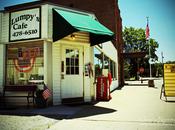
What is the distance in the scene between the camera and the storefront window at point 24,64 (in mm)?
10289

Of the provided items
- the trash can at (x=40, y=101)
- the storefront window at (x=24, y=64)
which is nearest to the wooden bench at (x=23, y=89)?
the trash can at (x=40, y=101)

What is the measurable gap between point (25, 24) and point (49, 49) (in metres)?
1.62

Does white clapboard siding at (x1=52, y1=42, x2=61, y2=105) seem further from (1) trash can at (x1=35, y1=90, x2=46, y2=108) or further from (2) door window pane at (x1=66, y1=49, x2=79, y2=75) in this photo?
(1) trash can at (x1=35, y1=90, x2=46, y2=108)

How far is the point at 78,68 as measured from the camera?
11258 millimetres

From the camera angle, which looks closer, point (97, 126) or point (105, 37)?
point (97, 126)

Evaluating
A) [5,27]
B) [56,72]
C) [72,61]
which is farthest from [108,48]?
[5,27]

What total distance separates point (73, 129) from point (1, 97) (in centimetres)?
557

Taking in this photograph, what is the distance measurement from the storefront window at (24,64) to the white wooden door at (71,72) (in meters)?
1.05

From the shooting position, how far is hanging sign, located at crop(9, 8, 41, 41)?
10165 mm

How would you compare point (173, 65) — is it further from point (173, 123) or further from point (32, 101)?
point (32, 101)

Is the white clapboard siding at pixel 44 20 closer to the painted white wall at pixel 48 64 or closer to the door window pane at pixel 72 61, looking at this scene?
the painted white wall at pixel 48 64

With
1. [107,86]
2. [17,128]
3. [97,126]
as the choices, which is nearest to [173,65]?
[107,86]

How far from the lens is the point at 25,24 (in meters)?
10.4

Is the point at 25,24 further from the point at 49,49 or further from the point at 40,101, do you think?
the point at 40,101
